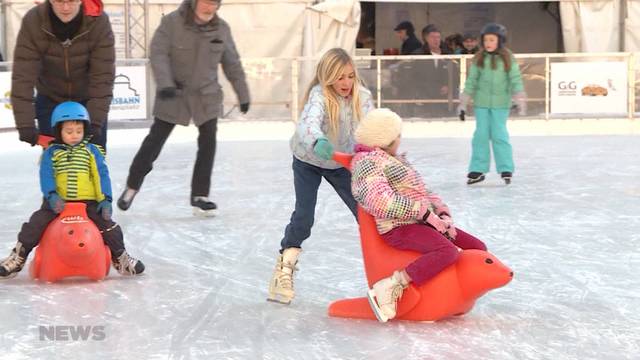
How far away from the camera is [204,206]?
6059 mm

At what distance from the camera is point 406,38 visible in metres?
14.2

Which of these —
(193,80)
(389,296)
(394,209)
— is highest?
(193,80)

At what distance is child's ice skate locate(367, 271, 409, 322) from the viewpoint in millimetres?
3434

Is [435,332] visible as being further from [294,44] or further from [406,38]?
[294,44]

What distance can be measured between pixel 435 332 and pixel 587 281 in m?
1.04

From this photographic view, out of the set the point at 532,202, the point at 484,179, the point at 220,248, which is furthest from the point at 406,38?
the point at 220,248

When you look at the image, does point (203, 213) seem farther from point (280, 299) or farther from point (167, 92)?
point (280, 299)

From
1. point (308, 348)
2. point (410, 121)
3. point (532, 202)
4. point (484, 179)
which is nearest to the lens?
point (308, 348)

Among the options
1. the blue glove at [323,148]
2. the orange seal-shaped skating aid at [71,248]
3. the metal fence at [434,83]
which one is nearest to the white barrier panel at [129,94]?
the metal fence at [434,83]

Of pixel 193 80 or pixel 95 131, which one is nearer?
pixel 95 131

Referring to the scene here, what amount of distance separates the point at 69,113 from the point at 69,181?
254mm

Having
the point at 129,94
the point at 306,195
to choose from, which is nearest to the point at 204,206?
the point at 306,195

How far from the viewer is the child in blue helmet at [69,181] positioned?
166 inches

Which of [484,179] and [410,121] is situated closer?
[484,179]
